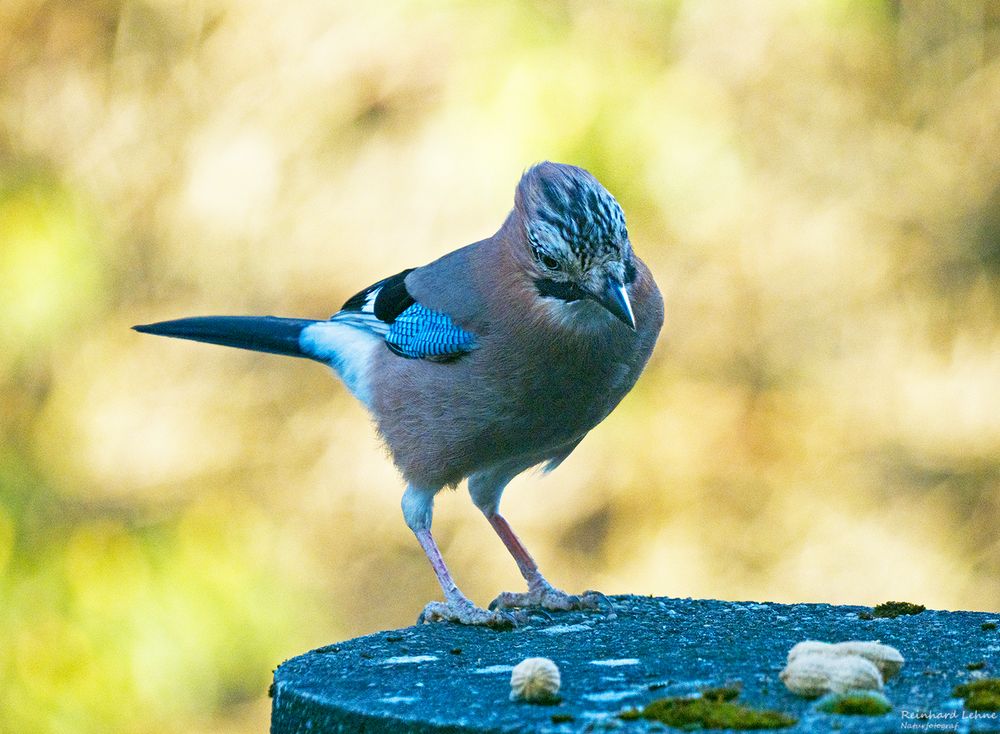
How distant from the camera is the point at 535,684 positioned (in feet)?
6.48

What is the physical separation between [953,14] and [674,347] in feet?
5.86

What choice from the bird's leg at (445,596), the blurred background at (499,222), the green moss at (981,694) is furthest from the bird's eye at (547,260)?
the blurred background at (499,222)

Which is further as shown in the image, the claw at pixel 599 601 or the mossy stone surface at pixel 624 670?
the claw at pixel 599 601

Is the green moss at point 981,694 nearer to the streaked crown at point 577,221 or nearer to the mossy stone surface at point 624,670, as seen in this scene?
the mossy stone surface at point 624,670

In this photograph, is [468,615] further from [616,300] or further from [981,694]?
[981,694]

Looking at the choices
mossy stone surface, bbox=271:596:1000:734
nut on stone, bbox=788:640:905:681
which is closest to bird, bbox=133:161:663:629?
mossy stone surface, bbox=271:596:1000:734

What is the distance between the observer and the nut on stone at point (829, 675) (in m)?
1.90

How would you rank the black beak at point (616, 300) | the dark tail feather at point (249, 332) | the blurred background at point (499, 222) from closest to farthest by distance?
1. the black beak at point (616, 300)
2. the dark tail feather at point (249, 332)
3. the blurred background at point (499, 222)

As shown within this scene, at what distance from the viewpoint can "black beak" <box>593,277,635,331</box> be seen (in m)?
2.66

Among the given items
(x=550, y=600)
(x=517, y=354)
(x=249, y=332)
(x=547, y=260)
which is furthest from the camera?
(x=249, y=332)

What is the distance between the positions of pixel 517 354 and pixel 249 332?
0.99 meters

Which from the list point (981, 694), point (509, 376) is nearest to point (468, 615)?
point (509, 376)

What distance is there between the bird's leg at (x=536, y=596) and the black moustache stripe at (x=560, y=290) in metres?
0.63

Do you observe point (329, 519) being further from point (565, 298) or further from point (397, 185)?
point (565, 298)
